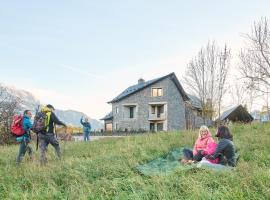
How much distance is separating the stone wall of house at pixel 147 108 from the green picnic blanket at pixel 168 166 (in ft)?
125

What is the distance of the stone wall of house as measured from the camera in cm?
4872

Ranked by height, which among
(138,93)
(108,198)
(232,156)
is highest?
(138,93)

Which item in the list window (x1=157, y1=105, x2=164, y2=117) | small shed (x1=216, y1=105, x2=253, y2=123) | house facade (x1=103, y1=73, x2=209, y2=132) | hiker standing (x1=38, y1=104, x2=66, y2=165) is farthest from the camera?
window (x1=157, y1=105, x2=164, y2=117)

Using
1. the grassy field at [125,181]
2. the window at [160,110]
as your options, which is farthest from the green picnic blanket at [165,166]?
the window at [160,110]

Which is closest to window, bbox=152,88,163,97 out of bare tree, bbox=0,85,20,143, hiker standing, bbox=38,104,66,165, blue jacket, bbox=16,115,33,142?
bare tree, bbox=0,85,20,143

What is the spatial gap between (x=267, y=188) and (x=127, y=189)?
243 cm

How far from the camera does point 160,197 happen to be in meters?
5.59

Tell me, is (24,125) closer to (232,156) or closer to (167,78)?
(232,156)

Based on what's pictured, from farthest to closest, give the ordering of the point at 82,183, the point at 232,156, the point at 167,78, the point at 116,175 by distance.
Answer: the point at 167,78
the point at 232,156
the point at 116,175
the point at 82,183

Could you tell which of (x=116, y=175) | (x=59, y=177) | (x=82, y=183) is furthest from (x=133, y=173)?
(x=59, y=177)

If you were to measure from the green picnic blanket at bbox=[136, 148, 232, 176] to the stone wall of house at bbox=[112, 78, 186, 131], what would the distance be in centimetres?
3807

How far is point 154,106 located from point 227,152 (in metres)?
42.3

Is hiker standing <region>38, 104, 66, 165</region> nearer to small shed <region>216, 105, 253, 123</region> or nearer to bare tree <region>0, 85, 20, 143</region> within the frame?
bare tree <region>0, 85, 20, 143</region>

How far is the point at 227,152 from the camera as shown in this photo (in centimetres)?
839
